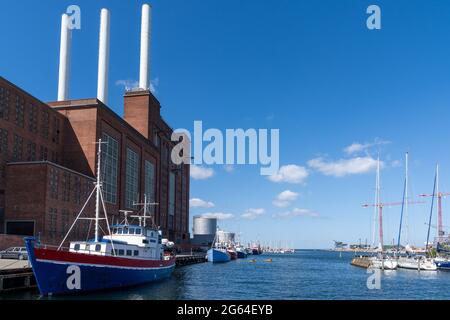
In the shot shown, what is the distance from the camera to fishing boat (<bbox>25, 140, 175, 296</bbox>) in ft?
134

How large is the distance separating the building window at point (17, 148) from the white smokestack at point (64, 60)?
155 feet

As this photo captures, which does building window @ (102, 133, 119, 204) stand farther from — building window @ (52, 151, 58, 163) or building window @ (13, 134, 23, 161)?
building window @ (13, 134, 23, 161)

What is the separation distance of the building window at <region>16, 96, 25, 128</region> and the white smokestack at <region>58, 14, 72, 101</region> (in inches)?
1739

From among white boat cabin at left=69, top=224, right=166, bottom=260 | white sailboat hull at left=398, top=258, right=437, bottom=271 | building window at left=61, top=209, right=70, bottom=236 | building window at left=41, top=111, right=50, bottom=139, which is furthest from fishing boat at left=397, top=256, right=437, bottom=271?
building window at left=41, top=111, right=50, bottom=139

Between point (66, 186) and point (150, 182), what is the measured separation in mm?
55520

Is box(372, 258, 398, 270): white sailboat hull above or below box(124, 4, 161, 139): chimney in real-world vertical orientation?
below

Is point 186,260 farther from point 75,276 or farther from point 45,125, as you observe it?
point 75,276

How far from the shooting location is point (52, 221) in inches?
3228

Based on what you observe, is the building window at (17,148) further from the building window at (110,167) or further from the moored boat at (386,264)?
the moored boat at (386,264)

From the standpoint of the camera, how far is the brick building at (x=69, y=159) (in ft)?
268

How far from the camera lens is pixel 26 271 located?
46.7 meters

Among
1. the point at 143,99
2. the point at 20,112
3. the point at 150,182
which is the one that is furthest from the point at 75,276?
the point at 143,99
